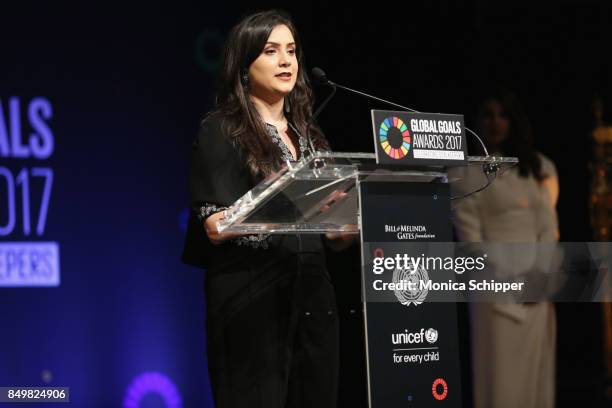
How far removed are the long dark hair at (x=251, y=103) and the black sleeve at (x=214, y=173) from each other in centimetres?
3

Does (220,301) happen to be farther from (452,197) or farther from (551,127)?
(551,127)

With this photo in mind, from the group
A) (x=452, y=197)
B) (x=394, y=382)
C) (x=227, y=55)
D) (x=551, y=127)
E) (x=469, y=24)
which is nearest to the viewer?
(x=394, y=382)

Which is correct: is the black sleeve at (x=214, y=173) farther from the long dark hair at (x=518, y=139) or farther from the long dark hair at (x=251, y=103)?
the long dark hair at (x=518, y=139)

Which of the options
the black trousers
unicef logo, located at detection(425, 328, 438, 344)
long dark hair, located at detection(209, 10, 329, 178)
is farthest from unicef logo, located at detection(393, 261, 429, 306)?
long dark hair, located at detection(209, 10, 329, 178)

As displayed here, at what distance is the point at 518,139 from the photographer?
447 cm

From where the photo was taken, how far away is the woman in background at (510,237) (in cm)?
443

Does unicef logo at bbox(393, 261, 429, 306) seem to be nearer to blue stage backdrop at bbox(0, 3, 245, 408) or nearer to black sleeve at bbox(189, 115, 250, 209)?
black sleeve at bbox(189, 115, 250, 209)

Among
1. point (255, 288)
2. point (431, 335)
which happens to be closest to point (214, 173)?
point (255, 288)

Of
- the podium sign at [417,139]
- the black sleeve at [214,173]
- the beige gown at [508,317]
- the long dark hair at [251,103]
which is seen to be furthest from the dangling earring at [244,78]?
the beige gown at [508,317]

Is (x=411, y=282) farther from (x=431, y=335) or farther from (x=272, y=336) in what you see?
(x=272, y=336)

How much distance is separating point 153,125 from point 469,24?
1.73 m

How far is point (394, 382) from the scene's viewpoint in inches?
80.8

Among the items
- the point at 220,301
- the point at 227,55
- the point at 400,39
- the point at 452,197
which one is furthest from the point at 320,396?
the point at 400,39

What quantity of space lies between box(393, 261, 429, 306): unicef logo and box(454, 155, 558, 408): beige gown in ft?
7.61
